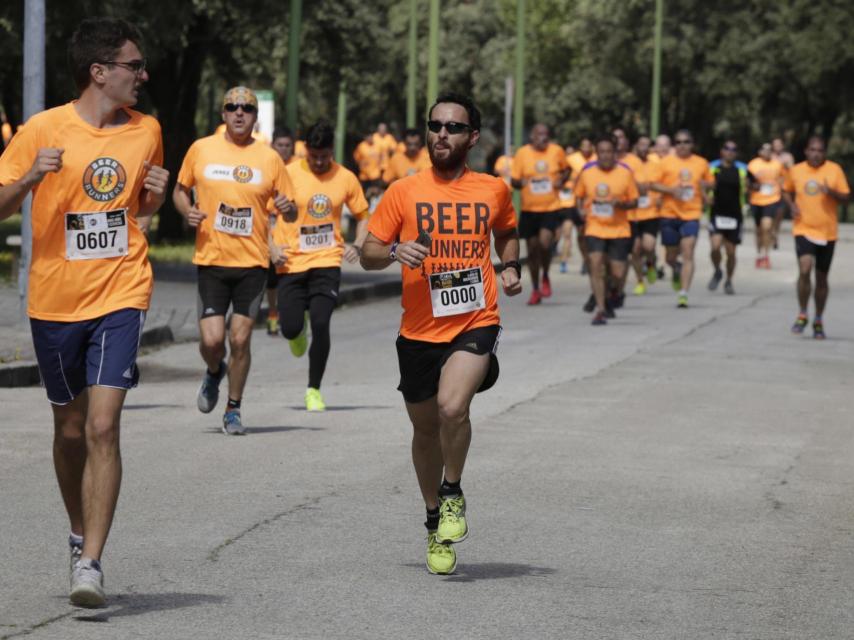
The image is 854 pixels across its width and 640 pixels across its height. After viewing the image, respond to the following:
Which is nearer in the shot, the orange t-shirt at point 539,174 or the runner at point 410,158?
the orange t-shirt at point 539,174

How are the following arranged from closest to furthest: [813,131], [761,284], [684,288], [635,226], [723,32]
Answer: [684,288]
[635,226]
[761,284]
[723,32]
[813,131]

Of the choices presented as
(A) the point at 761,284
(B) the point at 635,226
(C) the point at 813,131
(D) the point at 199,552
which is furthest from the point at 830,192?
(C) the point at 813,131

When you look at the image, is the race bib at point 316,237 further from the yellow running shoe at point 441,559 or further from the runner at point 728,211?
the runner at point 728,211

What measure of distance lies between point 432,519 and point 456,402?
0.50 m

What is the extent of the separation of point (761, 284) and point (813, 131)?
3576cm

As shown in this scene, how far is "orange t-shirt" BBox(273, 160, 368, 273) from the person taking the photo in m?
12.5

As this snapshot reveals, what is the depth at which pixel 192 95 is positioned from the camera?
109ft

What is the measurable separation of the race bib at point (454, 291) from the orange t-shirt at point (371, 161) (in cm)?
3177

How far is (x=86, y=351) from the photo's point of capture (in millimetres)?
6363

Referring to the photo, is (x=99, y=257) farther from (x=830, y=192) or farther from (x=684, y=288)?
(x=684, y=288)

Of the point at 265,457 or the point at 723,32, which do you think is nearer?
the point at 265,457

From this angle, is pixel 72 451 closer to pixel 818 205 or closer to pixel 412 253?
pixel 412 253

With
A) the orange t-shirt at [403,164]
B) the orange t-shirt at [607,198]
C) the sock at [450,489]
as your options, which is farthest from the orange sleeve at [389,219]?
the orange t-shirt at [403,164]

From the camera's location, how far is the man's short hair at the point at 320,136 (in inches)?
483
